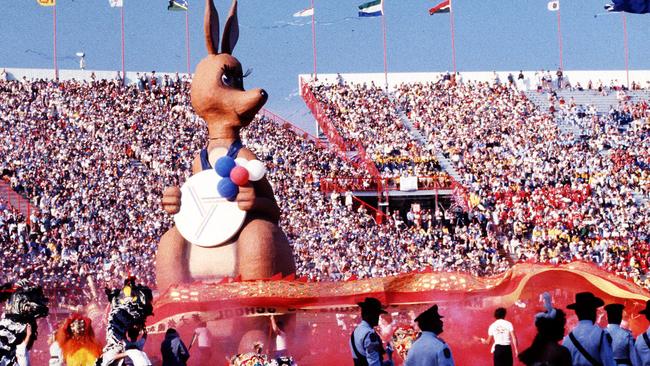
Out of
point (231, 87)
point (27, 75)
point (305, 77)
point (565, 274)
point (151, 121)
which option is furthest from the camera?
point (305, 77)

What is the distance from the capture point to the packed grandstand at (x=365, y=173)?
22922mm

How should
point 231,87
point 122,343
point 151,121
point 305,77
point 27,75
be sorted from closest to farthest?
point 122,343 < point 231,87 < point 151,121 < point 27,75 < point 305,77

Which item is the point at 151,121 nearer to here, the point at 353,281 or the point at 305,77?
the point at 305,77

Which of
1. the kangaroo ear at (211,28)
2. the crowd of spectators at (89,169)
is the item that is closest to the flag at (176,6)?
the crowd of spectators at (89,169)

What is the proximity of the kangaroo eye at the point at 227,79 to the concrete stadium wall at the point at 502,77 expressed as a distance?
2641cm

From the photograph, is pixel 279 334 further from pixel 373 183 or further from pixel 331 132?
pixel 331 132

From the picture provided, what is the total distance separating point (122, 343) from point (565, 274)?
235 inches

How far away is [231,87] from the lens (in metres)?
12.3

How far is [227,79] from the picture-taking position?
40.1 ft

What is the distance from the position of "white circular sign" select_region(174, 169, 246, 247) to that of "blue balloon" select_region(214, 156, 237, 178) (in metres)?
0.13

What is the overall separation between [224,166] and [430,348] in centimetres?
560

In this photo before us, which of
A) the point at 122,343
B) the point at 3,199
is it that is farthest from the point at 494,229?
the point at 122,343

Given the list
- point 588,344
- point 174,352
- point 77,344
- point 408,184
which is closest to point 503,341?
point 588,344

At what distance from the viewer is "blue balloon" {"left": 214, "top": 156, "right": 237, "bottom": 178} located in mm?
11328
